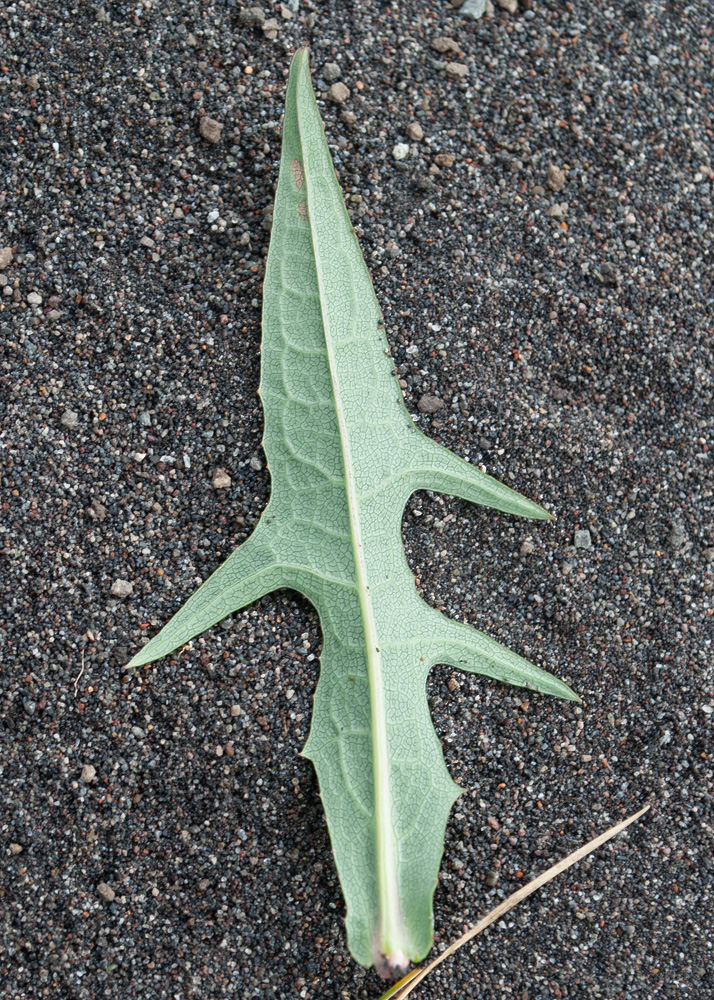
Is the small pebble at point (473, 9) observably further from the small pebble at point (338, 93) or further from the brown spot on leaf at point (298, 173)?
the brown spot on leaf at point (298, 173)

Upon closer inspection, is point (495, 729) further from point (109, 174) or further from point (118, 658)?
point (109, 174)

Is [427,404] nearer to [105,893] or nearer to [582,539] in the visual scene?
[582,539]

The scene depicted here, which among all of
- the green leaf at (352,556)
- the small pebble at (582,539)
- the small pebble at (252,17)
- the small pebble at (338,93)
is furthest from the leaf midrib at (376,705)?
the small pebble at (582,539)

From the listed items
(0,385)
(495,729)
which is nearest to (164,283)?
(0,385)

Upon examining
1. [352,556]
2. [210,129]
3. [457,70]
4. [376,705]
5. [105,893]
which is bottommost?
Answer: [105,893]

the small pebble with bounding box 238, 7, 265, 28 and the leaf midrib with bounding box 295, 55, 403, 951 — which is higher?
the small pebble with bounding box 238, 7, 265, 28

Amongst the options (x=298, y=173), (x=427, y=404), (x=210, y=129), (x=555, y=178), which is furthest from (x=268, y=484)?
(x=555, y=178)

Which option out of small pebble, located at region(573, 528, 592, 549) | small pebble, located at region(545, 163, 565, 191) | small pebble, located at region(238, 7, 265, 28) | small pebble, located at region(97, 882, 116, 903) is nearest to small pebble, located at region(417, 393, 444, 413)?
small pebble, located at region(573, 528, 592, 549)

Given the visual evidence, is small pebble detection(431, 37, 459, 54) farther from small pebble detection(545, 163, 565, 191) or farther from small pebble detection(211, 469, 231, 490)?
small pebble detection(211, 469, 231, 490)
